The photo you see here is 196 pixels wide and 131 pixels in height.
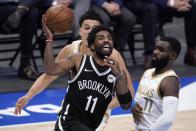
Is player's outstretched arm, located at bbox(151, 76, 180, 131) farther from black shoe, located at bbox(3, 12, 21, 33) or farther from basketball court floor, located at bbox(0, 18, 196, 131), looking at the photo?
black shoe, located at bbox(3, 12, 21, 33)

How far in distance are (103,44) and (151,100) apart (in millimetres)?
571

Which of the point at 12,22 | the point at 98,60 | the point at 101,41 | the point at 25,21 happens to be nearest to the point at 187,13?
the point at 25,21

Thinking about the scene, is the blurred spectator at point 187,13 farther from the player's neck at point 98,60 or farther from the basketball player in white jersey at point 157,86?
the player's neck at point 98,60

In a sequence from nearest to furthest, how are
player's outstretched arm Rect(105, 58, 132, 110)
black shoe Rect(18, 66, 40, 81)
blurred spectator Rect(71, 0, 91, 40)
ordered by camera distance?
player's outstretched arm Rect(105, 58, 132, 110) → black shoe Rect(18, 66, 40, 81) → blurred spectator Rect(71, 0, 91, 40)

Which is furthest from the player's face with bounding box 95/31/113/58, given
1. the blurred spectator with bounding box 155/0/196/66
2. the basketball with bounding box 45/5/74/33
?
the blurred spectator with bounding box 155/0/196/66

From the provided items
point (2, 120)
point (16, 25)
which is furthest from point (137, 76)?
point (2, 120)

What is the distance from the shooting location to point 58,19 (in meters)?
5.35

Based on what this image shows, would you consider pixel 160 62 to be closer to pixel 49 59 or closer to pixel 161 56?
pixel 161 56

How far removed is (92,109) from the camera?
446cm

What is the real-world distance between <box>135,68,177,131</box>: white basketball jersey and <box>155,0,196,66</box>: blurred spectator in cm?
423

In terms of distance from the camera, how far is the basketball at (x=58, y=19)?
17.6 feet

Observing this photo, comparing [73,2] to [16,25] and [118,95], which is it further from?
[118,95]

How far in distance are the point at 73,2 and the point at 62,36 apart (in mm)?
526

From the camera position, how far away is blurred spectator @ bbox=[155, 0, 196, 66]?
868 centimetres
